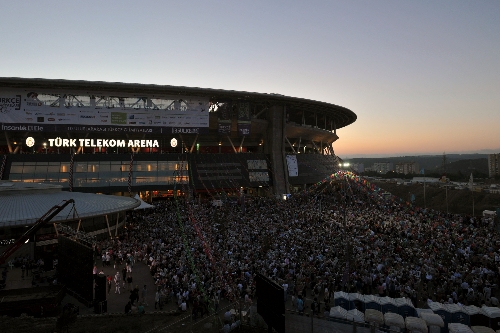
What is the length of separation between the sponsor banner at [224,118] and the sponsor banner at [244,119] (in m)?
1.62

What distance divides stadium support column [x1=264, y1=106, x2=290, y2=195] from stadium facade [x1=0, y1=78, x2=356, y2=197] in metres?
0.16

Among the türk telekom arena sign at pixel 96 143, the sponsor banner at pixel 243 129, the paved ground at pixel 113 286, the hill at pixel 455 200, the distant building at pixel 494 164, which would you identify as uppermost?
the sponsor banner at pixel 243 129

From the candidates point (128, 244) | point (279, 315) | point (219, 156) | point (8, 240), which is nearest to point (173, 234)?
point (128, 244)

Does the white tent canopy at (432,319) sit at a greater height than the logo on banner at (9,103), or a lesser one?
lesser

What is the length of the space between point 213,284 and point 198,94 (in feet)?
123

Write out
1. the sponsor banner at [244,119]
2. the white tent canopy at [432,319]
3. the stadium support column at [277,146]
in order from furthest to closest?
the stadium support column at [277,146] → the sponsor banner at [244,119] → the white tent canopy at [432,319]

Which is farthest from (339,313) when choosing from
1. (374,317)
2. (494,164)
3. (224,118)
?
(494,164)

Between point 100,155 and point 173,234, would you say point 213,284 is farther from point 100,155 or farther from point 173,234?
point 100,155

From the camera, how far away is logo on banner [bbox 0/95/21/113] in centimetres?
4303

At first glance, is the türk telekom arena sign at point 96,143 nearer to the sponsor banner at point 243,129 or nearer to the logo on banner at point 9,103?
the logo on banner at point 9,103

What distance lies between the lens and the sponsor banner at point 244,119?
5003 centimetres

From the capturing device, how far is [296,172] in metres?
54.1

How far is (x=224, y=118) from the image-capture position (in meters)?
49.7

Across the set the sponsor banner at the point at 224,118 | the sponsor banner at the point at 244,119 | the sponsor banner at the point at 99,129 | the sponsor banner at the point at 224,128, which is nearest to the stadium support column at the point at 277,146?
the sponsor banner at the point at 244,119
